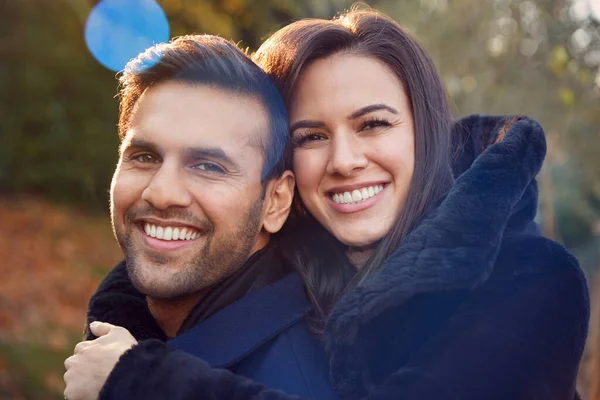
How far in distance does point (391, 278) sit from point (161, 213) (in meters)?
0.77

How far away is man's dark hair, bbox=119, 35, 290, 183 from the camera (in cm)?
250

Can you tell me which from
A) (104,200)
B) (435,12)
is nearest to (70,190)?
(104,200)

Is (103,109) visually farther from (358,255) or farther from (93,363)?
(93,363)

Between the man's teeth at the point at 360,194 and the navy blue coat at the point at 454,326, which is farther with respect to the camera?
the man's teeth at the point at 360,194

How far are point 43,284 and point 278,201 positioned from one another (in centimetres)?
802

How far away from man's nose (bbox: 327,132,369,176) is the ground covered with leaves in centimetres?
530

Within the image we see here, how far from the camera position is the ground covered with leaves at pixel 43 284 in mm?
7288

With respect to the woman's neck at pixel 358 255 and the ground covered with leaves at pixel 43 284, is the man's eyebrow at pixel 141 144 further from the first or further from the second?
the ground covered with leaves at pixel 43 284

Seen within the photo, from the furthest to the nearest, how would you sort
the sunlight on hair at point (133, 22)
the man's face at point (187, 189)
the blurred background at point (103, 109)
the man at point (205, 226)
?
1. the blurred background at point (103, 109)
2. the sunlight on hair at point (133, 22)
3. the man's face at point (187, 189)
4. the man at point (205, 226)

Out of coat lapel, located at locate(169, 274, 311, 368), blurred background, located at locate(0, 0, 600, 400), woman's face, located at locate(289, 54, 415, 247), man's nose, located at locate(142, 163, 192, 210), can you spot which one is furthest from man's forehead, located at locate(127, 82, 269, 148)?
blurred background, located at locate(0, 0, 600, 400)

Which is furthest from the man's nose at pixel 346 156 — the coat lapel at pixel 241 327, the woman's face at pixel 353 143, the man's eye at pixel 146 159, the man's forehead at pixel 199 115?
the man's eye at pixel 146 159

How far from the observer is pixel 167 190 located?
235 centimetres

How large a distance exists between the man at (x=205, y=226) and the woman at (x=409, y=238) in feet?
0.40

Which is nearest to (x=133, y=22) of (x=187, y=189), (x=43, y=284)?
(x=187, y=189)
